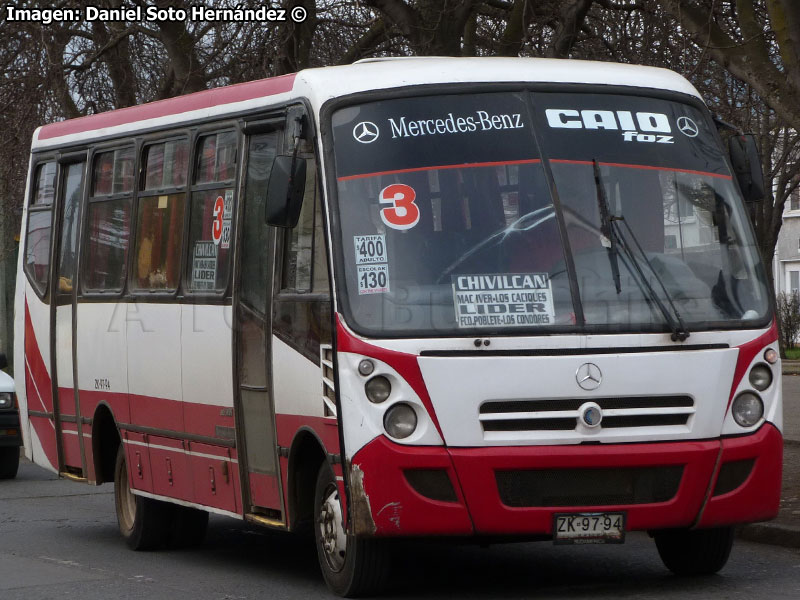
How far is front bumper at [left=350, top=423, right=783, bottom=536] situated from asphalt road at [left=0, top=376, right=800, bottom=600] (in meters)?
0.60

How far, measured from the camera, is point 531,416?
8156 millimetres

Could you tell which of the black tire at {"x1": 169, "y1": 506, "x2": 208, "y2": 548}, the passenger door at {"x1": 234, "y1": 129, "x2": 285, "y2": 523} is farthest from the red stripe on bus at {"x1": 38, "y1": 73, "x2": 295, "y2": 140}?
the black tire at {"x1": 169, "y1": 506, "x2": 208, "y2": 548}

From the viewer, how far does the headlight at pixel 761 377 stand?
338 inches

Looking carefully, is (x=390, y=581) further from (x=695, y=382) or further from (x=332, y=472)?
(x=695, y=382)

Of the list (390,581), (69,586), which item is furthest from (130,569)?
(390,581)

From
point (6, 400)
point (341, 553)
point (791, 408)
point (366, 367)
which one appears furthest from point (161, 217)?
point (791, 408)

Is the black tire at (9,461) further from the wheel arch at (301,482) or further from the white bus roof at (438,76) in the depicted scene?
the wheel arch at (301,482)

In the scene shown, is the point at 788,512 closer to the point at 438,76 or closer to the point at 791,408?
the point at 438,76

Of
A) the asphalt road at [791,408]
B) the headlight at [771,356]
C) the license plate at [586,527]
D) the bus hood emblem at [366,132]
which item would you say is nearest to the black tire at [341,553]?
the license plate at [586,527]

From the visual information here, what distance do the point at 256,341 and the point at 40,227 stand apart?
4.51 meters

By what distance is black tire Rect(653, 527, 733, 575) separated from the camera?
9.24m

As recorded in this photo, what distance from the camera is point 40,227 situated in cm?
1353

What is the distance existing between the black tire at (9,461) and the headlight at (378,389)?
34.8 ft

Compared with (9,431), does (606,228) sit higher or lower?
higher
